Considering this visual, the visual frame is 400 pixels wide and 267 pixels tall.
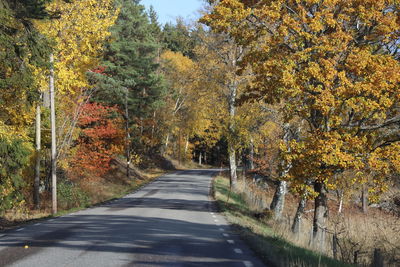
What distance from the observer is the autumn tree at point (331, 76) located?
46.1ft

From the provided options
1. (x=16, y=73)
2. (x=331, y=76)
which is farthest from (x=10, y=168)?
(x=331, y=76)

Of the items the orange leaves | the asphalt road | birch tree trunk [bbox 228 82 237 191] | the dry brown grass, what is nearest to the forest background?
the dry brown grass

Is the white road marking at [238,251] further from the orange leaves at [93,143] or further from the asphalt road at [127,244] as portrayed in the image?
the orange leaves at [93,143]

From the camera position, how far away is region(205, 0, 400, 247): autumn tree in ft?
46.1

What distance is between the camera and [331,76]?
14.0 m

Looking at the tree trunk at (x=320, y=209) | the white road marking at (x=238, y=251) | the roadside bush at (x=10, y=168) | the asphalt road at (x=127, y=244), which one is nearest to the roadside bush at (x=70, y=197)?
the roadside bush at (x=10, y=168)

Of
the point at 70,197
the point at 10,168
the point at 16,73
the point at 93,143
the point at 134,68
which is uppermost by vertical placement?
the point at 134,68

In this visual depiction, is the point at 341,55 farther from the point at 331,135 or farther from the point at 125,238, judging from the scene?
the point at 125,238

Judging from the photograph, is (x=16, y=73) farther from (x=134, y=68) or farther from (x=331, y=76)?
(x=134, y=68)

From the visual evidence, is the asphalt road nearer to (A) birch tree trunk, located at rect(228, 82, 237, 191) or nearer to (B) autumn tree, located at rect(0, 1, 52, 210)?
(B) autumn tree, located at rect(0, 1, 52, 210)

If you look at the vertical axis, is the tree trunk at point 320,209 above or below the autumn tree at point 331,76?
below

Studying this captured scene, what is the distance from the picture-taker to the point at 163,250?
10438 millimetres

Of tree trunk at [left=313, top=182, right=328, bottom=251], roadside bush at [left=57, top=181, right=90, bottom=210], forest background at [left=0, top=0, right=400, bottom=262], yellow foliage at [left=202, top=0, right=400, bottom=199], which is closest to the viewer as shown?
yellow foliage at [left=202, top=0, right=400, bottom=199]

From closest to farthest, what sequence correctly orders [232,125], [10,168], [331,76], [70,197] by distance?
1. [331,76]
2. [10,168]
3. [70,197]
4. [232,125]
